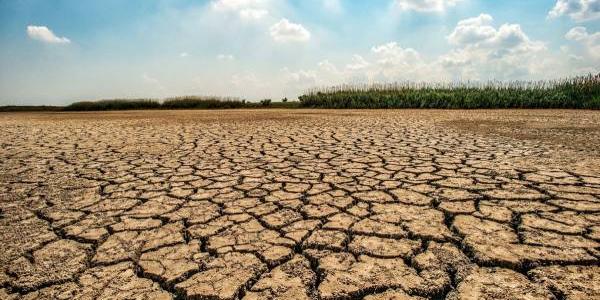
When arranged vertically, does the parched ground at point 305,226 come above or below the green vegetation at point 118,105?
below

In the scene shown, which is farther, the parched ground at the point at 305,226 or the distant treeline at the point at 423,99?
the distant treeline at the point at 423,99

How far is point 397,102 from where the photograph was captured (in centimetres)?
1666

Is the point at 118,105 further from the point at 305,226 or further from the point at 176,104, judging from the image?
the point at 305,226

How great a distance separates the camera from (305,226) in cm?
221

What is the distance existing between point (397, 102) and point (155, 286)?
52.2ft

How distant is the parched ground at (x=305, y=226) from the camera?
1.63 metres

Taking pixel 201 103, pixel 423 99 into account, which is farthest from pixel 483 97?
pixel 201 103

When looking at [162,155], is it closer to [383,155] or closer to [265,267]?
[383,155]

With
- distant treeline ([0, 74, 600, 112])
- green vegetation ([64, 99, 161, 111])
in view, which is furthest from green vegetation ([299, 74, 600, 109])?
green vegetation ([64, 99, 161, 111])

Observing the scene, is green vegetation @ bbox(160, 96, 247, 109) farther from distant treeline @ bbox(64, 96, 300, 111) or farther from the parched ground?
the parched ground

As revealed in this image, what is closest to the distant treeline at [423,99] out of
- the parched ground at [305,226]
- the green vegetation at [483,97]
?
the green vegetation at [483,97]

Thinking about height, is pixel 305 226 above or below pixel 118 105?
below

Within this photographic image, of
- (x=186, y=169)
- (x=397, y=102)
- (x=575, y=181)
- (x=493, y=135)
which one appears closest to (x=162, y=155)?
(x=186, y=169)

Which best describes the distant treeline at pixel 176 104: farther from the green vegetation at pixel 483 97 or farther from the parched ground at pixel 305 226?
the parched ground at pixel 305 226
